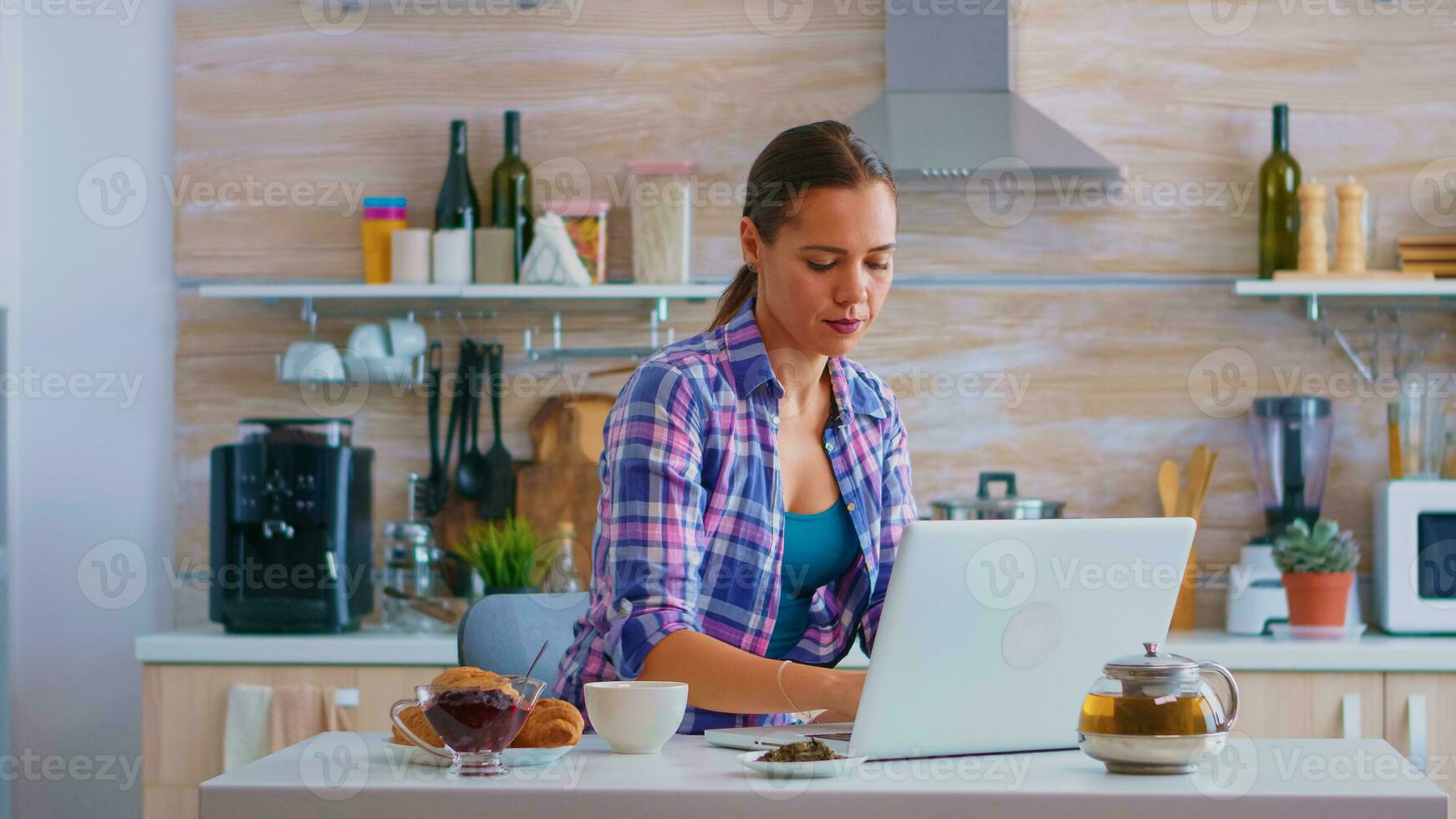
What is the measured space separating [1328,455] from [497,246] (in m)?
1.73

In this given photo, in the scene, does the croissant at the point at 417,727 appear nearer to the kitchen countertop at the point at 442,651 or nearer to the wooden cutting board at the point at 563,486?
the kitchen countertop at the point at 442,651

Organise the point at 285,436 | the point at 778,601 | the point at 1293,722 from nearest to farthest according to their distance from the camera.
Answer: the point at 778,601, the point at 1293,722, the point at 285,436

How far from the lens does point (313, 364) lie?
3.05 metres

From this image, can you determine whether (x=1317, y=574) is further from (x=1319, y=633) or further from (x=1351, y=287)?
(x=1351, y=287)

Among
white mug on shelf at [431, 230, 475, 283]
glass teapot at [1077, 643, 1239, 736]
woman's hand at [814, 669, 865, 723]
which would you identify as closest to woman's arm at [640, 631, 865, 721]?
woman's hand at [814, 669, 865, 723]

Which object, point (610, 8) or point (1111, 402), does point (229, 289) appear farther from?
point (1111, 402)

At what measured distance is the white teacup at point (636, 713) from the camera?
4.00ft

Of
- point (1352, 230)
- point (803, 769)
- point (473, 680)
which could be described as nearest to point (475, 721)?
point (473, 680)

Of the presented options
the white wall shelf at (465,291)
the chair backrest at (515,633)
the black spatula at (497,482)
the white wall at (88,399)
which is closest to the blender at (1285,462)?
the white wall shelf at (465,291)

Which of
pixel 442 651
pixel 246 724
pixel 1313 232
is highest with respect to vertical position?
pixel 1313 232

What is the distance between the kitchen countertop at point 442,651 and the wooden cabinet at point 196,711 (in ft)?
0.06

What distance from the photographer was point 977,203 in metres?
3.13

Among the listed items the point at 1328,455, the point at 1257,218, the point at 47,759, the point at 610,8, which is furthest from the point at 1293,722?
the point at 47,759

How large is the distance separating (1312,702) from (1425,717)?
0.20 metres
